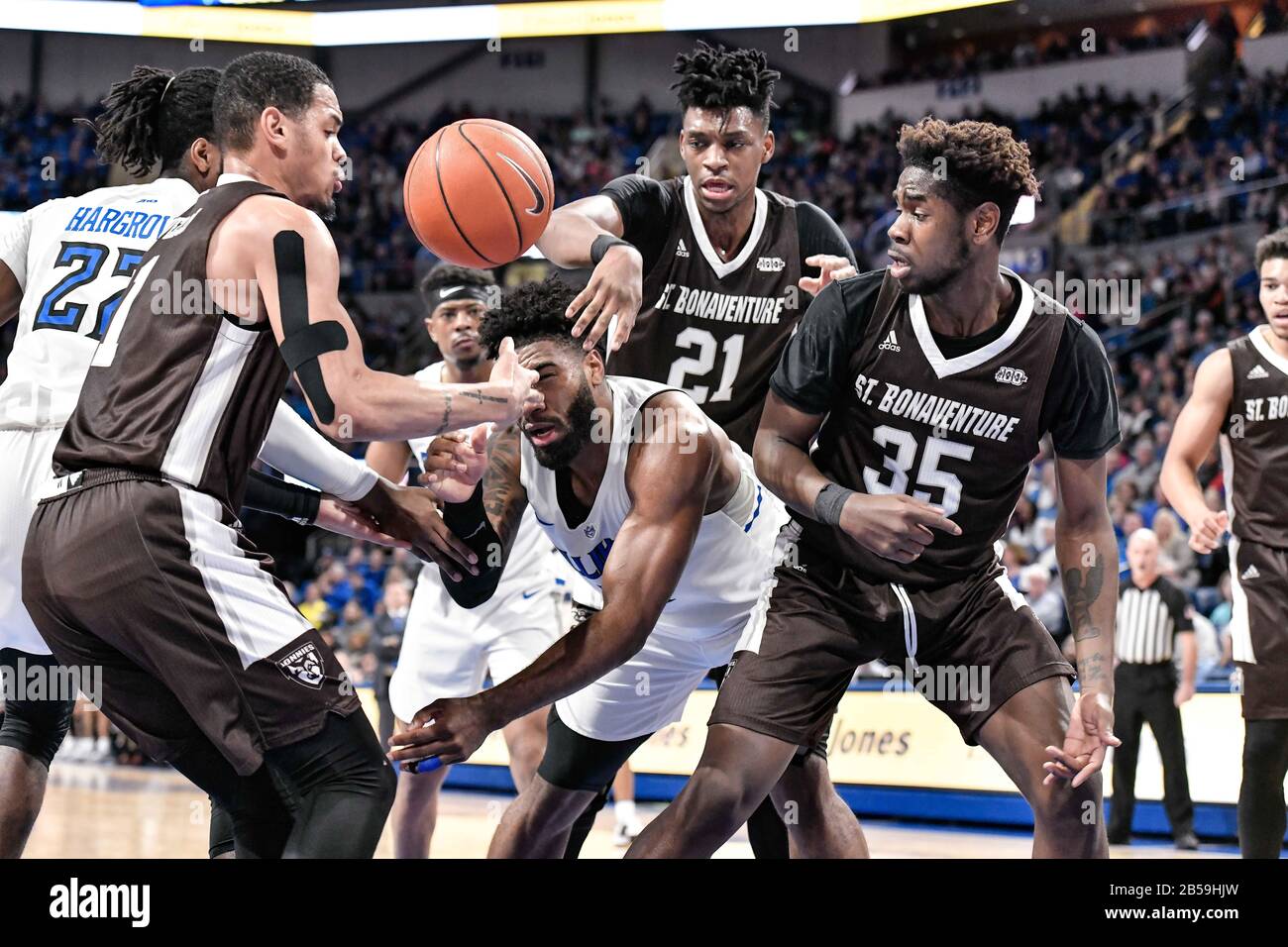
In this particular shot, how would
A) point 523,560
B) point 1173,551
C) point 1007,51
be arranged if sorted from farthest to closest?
1. point 1007,51
2. point 1173,551
3. point 523,560

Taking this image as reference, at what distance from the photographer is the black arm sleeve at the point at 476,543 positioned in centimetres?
416

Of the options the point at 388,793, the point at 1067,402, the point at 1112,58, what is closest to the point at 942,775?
the point at 1067,402

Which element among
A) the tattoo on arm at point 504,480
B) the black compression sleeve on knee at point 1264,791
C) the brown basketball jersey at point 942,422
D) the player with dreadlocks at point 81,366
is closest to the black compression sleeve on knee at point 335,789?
the player with dreadlocks at point 81,366

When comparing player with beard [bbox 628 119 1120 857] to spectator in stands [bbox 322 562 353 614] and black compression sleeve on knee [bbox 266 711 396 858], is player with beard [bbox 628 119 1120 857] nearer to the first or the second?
black compression sleeve on knee [bbox 266 711 396 858]

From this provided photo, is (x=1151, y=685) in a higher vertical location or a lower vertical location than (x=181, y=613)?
lower

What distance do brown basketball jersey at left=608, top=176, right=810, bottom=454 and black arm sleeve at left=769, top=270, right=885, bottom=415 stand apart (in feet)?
2.95

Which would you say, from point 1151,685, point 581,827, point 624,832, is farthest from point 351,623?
point 581,827

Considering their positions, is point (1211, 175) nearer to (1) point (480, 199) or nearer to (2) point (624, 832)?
(2) point (624, 832)

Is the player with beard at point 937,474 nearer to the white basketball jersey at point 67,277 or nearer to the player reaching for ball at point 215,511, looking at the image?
the player reaching for ball at point 215,511

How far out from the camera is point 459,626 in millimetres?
5992

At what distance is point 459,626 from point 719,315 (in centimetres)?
189
